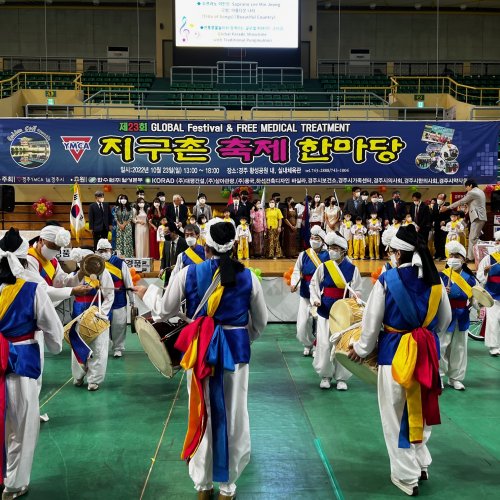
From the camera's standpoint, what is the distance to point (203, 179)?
16719mm

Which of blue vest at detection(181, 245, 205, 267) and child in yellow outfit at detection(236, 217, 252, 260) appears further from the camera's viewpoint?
child in yellow outfit at detection(236, 217, 252, 260)

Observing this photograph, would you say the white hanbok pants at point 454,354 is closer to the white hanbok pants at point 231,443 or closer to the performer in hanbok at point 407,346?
the performer in hanbok at point 407,346

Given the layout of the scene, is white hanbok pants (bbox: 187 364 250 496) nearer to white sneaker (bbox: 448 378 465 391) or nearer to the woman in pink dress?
white sneaker (bbox: 448 378 465 391)

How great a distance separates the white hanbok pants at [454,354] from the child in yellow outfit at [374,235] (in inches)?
311

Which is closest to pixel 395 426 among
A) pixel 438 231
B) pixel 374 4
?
pixel 438 231

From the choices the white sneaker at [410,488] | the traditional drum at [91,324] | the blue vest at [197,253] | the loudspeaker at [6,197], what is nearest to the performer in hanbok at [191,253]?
the blue vest at [197,253]

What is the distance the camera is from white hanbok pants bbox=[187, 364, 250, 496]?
448 cm

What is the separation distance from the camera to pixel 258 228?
16031 mm

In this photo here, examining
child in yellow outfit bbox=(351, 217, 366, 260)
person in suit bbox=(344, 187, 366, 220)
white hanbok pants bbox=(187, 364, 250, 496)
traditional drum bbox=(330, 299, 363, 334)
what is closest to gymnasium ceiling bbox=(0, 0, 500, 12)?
person in suit bbox=(344, 187, 366, 220)

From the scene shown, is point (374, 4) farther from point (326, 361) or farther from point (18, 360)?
point (18, 360)

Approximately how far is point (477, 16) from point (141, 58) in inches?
584

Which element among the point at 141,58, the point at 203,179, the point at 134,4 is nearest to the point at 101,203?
the point at 203,179

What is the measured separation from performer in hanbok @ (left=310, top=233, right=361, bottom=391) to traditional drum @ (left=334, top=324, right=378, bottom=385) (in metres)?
2.29

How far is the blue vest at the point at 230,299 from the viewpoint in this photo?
14.8 feet
